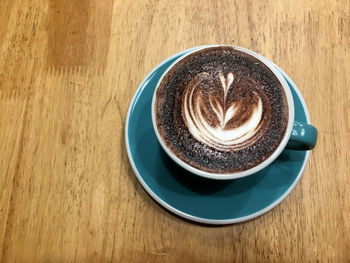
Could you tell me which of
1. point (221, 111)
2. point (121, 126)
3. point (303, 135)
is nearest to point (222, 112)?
point (221, 111)

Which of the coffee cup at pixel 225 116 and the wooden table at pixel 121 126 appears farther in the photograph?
the wooden table at pixel 121 126

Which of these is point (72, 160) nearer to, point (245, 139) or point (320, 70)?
point (245, 139)

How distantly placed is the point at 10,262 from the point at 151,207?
35 centimetres

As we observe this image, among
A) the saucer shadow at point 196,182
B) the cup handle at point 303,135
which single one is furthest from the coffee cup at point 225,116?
the saucer shadow at point 196,182

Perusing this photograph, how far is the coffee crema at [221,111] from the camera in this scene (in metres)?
0.65

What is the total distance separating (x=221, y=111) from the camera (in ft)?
2.21

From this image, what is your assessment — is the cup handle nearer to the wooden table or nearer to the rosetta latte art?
the rosetta latte art

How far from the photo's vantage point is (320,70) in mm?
898

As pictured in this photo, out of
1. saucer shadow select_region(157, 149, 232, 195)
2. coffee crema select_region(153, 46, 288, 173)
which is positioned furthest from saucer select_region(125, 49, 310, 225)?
coffee crema select_region(153, 46, 288, 173)

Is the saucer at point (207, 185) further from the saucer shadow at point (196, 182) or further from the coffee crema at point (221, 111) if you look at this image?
the coffee crema at point (221, 111)

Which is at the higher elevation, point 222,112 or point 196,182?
point 222,112

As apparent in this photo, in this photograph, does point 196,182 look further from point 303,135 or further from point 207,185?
point 303,135

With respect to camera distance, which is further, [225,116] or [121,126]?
[121,126]

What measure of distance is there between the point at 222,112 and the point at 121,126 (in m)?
0.31
